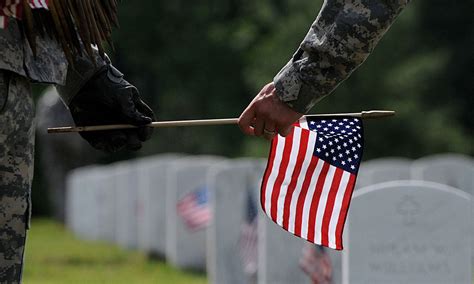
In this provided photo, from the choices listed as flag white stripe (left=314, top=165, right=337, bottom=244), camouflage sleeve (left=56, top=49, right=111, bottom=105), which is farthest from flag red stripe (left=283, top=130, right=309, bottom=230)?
camouflage sleeve (left=56, top=49, right=111, bottom=105)

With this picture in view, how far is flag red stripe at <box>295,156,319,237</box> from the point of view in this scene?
415 cm

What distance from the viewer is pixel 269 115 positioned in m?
3.54

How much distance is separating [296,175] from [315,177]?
98 mm

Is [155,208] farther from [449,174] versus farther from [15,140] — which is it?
[15,140]

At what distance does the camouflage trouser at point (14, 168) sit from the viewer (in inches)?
127

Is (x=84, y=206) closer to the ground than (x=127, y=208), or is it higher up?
→ closer to the ground

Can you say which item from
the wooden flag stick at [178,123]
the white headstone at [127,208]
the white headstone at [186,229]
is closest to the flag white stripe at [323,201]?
the wooden flag stick at [178,123]

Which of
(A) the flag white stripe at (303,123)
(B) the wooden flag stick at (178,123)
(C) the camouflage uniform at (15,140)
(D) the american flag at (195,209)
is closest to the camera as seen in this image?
(C) the camouflage uniform at (15,140)

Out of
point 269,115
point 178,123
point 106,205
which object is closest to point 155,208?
point 106,205

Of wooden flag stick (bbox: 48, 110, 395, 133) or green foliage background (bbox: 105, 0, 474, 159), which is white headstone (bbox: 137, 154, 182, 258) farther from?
green foliage background (bbox: 105, 0, 474, 159)

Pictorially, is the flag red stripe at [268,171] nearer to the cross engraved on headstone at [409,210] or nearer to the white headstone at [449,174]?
the cross engraved on headstone at [409,210]

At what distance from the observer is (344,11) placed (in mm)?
3455

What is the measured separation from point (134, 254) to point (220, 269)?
566cm

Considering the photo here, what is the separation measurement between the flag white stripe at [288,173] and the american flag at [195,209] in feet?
27.0
